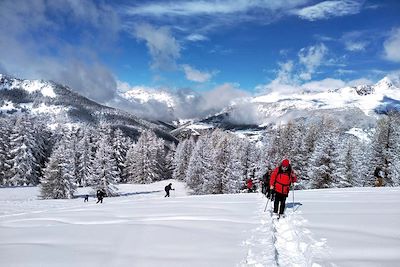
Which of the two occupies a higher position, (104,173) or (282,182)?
(104,173)

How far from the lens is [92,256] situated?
7.17 m

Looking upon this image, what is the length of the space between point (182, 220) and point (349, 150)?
3702cm

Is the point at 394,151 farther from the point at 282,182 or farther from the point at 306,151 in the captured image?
the point at 282,182

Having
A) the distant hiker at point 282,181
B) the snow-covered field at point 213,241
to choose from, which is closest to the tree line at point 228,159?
the distant hiker at point 282,181

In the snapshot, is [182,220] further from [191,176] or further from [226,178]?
[191,176]

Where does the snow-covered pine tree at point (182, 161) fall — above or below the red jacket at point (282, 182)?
above

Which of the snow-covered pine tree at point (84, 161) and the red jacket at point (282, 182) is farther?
the snow-covered pine tree at point (84, 161)

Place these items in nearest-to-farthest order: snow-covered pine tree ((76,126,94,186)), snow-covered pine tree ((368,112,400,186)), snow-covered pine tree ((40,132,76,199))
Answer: snow-covered pine tree ((368,112,400,186)) < snow-covered pine tree ((40,132,76,199)) < snow-covered pine tree ((76,126,94,186))

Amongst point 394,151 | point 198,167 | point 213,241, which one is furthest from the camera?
point 198,167

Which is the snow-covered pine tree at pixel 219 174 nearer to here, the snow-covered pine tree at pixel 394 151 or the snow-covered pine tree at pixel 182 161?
the snow-covered pine tree at pixel 394 151

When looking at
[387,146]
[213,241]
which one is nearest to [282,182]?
[213,241]

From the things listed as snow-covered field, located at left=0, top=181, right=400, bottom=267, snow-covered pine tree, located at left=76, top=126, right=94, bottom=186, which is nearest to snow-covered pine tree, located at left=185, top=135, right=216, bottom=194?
snow-covered pine tree, located at left=76, top=126, right=94, bottom=186

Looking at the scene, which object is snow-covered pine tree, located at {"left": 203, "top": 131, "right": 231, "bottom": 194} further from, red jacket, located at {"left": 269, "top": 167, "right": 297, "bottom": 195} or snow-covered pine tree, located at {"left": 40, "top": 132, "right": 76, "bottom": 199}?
red jacket, located at {"left": 269, "top": 167, "right": 297, "bottom": 195}

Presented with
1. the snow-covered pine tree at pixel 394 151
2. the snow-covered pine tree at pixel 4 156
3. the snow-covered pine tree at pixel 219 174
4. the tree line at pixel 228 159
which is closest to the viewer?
the snow-covered pine tree at pixel 394 151
